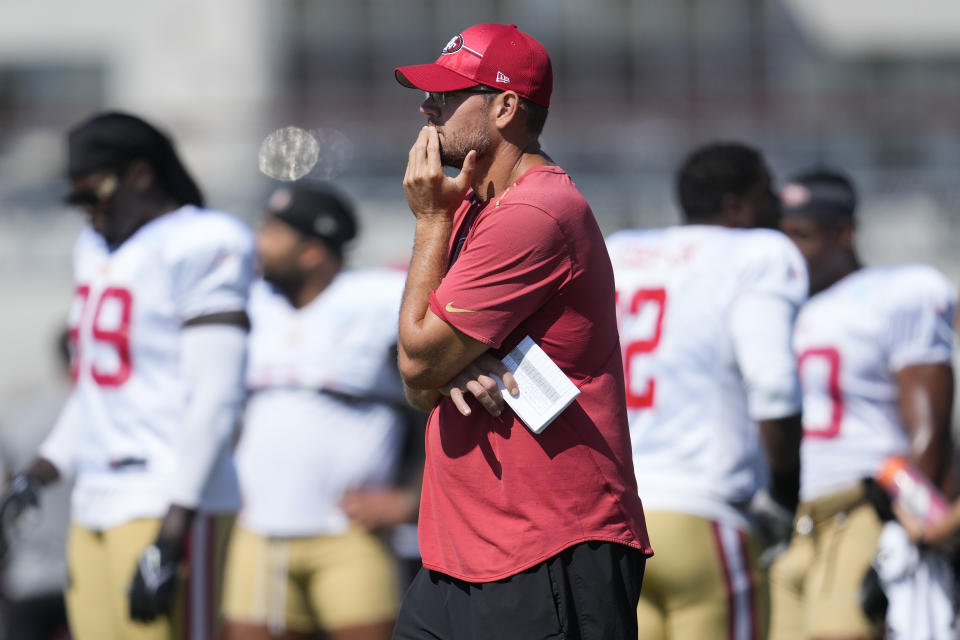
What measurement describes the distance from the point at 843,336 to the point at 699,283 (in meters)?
1.47

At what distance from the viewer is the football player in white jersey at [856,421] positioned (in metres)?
5.85

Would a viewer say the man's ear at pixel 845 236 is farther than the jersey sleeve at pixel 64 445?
Yes

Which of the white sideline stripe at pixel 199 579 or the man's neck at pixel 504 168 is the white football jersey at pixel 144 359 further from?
the man's neck at pixel 504 168

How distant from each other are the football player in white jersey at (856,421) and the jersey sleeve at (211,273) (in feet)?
8.05

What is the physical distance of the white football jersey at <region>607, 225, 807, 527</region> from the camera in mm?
4668

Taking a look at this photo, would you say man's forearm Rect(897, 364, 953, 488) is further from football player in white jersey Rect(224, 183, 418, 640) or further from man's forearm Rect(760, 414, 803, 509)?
football player in white jersey Rect(224, 183, 418, 640)

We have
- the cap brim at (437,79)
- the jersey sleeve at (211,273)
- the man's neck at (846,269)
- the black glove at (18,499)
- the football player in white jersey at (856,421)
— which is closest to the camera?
the cap brim at (437,79)

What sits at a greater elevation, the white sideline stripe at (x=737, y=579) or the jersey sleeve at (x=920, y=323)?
the jersey sleeve at (x=920, y=323)

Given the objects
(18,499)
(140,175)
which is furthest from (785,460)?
(18,499)

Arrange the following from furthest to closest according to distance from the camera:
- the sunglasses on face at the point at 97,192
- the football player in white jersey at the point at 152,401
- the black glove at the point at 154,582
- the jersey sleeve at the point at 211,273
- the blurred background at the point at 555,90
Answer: the blurred background at the point at 555,90 → the sunglasses on face at the point at 97,192 → the jersey sleeve at the point at 211,273 → the football player in white jersey at the point at 152,401 → the black glove at the point at 154,582

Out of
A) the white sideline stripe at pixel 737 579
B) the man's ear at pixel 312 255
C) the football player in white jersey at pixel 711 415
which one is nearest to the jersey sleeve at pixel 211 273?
the man's ear at pixel 312 255

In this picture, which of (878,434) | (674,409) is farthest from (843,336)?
(674,409)

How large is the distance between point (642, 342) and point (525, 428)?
1456mm

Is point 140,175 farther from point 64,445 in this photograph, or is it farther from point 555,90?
point 555,90
